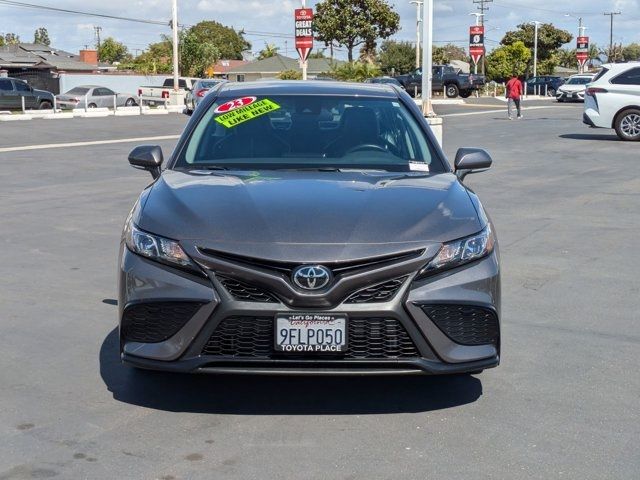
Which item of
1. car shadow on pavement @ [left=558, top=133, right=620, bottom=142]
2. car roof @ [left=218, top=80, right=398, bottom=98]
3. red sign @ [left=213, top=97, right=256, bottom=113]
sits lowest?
car shadow on pavement @ [left=558, top=133, right=620, bottom=142]

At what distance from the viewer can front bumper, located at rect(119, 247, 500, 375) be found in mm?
4465

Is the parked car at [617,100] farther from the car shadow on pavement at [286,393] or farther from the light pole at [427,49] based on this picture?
the car shadow on pavement at [286,393]

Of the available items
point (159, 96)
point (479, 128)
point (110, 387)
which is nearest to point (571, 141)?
point (479, 128)

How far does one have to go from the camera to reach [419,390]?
525 centimetres

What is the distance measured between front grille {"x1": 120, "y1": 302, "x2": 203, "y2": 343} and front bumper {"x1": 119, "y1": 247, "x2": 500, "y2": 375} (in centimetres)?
2

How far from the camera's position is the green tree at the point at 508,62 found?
94.4 m

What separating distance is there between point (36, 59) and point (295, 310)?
2892 inches

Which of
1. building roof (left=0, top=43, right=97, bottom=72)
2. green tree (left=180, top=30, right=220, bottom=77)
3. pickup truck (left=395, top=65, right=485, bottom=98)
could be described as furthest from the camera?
green tree (left=180, top=30, right=220, bottom=77)

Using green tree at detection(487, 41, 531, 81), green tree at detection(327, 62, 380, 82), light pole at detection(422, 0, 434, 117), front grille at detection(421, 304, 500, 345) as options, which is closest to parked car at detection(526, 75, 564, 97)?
green tree at detection(327, 62, 380, 82)

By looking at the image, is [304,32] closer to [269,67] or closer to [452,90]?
[452,90]

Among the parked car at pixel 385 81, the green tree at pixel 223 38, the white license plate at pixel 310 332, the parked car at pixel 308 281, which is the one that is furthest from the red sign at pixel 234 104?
the green tree at pixel 223 38

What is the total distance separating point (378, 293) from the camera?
177 inches

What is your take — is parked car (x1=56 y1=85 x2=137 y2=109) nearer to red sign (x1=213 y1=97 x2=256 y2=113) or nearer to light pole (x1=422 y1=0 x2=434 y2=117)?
light pole (x1=422 y1=0 x2=434 y2=117)

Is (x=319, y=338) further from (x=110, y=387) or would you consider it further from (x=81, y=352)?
(x=81, y=352)
